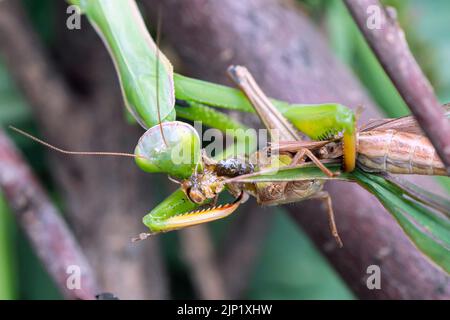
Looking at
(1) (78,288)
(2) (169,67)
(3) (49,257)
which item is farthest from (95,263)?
(2) (169,67)

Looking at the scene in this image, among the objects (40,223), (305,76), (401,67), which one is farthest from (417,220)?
(40,223)

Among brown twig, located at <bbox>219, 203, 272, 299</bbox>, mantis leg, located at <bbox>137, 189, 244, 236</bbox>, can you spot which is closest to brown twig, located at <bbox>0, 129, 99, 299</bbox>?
mantis leg, located at <bbox>137, 189, 244, 236</bbox>

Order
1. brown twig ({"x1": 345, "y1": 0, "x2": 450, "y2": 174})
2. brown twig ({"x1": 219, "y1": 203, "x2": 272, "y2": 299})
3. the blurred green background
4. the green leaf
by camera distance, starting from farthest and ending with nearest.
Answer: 1. brown twig ({"x1": 219, "y1": 203, "x2": 272, "y2": 299})
2. the blurred green background
3. the green leaf
4. brown twig ({"x1": 345, "y1": 0, "x2": 450, "y2": 174})

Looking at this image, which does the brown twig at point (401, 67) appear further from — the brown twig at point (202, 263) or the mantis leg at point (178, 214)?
the brown twig at point (202, 263)

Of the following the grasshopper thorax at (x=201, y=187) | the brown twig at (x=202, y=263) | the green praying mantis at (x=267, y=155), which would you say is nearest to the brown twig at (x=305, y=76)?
the green praying mantis at (x=267, y=155)

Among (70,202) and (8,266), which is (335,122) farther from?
(70,202)

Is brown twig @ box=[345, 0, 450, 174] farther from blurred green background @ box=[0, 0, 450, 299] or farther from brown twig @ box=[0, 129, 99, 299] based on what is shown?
blurred green background @ box=[0, 0, 450, 299]

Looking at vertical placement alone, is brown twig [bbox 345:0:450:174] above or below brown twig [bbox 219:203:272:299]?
above
